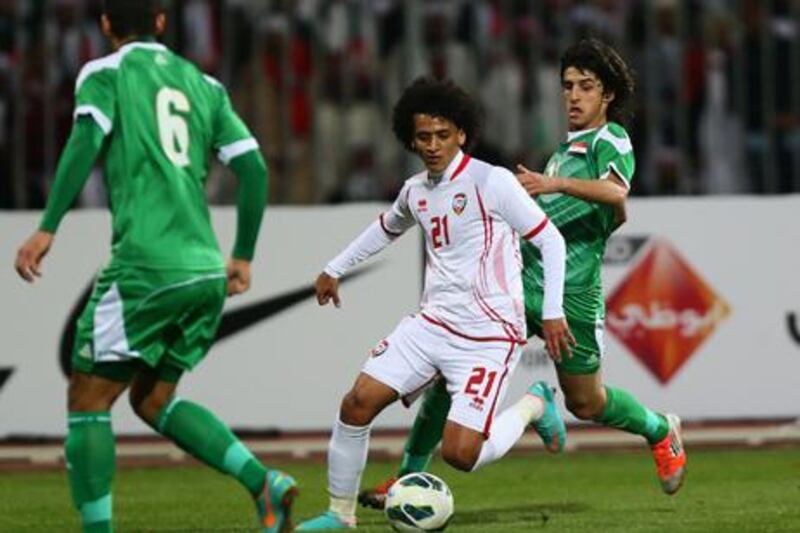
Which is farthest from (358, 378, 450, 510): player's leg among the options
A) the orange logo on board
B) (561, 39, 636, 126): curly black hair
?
the orange logo on board

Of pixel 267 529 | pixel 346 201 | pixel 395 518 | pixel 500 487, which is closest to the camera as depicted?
pixel 267 529

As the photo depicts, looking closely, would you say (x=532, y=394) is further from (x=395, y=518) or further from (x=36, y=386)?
(x=36, y=386)

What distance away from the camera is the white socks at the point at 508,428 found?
9227 mm

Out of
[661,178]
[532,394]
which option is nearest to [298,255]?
[661,178]

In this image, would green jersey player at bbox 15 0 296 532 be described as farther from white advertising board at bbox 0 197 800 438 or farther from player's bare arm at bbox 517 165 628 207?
white advertising board at bbox 0 197 800 438

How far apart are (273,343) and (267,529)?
6.59 metres

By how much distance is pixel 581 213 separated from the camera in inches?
392

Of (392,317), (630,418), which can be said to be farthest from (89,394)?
(392,317)

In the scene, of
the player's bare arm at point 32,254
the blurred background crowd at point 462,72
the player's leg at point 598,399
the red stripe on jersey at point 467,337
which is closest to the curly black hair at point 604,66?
the player's leg at point 598,399

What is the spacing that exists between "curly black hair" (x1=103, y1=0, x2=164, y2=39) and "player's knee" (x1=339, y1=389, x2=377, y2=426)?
6.82 feet

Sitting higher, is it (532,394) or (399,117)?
(399,117)

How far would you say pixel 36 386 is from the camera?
1401cm

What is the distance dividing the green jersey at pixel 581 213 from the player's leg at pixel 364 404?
1.00m

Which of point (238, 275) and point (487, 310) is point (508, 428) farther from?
point (238, 275)
